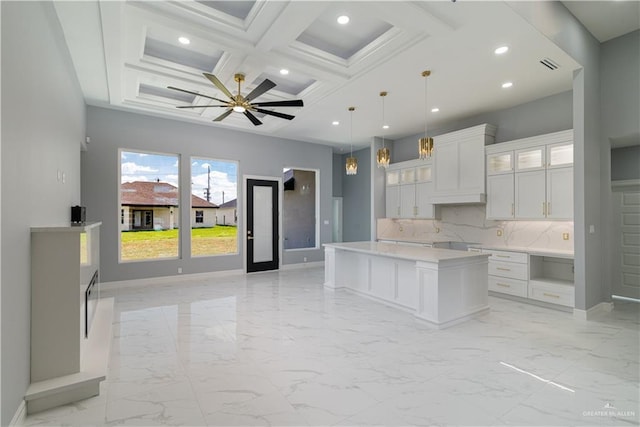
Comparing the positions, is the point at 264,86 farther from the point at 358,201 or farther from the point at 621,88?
the point at 358,201

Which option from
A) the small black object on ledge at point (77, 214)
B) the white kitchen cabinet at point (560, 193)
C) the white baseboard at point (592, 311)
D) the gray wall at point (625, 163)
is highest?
the gray wall at point (625, 163)

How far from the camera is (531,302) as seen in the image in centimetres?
470

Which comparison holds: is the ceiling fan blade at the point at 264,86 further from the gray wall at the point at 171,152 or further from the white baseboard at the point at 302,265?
the white baseboard at the point at 302,265

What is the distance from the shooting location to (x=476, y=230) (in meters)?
6.13

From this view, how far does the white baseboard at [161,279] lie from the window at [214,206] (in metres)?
0.44

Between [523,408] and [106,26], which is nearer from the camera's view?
[523,408]

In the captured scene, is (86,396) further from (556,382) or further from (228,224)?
(228,224)

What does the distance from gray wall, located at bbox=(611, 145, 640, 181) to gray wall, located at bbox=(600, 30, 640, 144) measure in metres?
0.51

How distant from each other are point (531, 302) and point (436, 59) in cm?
380

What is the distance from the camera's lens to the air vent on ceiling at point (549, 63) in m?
3.94

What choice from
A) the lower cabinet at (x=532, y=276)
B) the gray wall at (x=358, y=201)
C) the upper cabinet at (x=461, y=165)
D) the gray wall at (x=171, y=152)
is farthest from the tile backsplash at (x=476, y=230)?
the gray wall at (x=171, y=152)

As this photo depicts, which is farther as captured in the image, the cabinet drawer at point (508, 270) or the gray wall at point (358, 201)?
the gray wall at point (358, 201)

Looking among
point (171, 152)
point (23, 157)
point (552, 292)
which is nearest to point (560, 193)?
point (552, 292)

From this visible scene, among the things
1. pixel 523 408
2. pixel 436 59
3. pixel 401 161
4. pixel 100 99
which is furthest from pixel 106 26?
pixel 401 161
